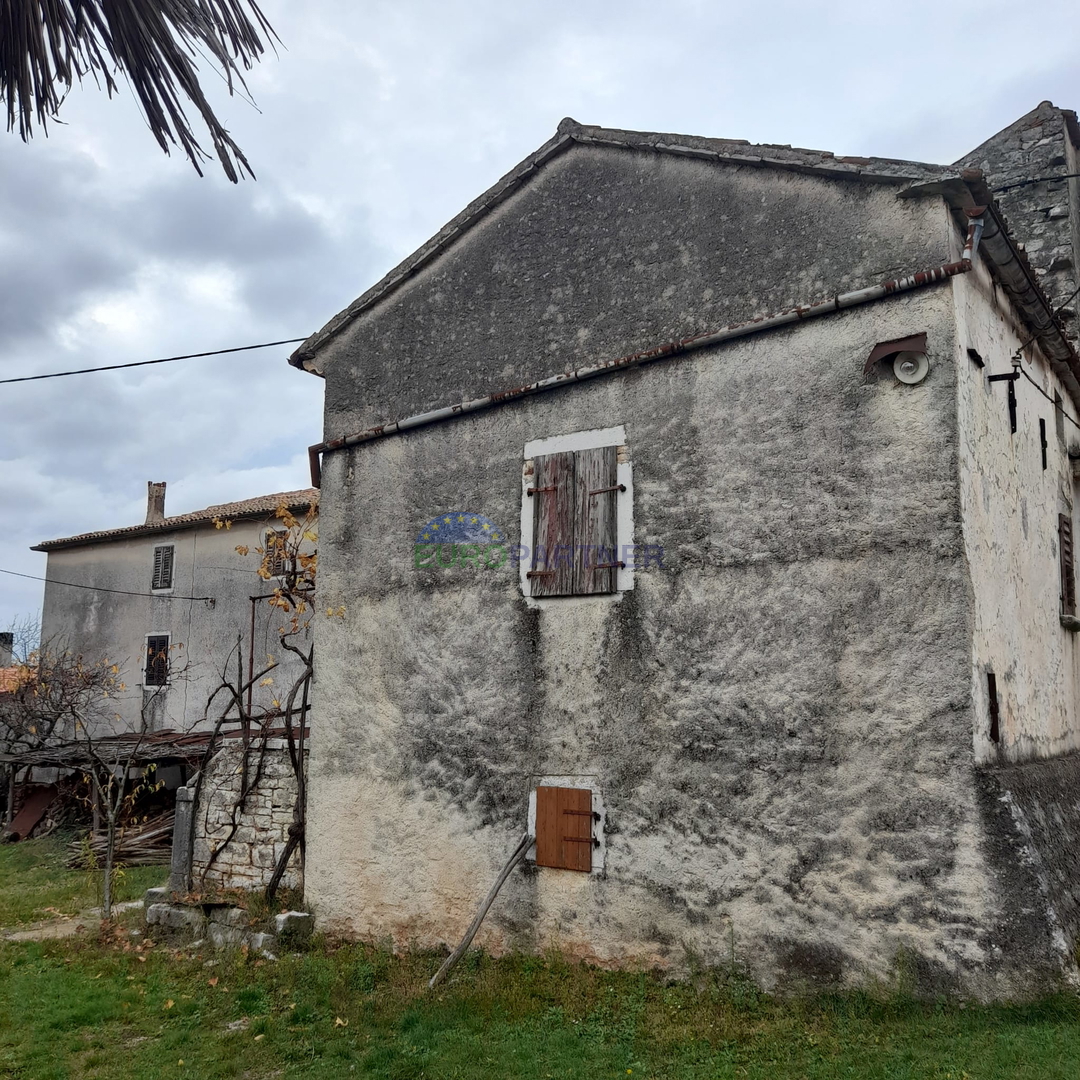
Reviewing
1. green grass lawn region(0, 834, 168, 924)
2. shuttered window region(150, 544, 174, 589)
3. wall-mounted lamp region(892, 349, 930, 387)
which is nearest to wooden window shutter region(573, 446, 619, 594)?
Answer: wall-mounted lamp region(892, 349, 930, 387)

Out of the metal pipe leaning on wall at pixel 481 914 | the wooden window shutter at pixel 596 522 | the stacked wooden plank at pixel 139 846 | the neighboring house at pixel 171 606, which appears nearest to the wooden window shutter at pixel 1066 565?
the wooden window shutter at pixel 596 522

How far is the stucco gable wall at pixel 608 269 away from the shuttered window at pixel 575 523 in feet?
3.01

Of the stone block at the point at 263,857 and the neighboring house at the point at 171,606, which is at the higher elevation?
the neighboring house at the point at 171,606

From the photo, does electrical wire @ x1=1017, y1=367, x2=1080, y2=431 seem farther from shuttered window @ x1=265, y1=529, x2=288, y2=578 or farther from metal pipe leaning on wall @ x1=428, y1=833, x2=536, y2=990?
shuttered window @ x1=265, y1=529, x2=288, y2=578

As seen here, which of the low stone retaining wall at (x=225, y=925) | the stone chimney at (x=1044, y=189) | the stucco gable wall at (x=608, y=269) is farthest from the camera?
the stone chimney at (x=1044, y=189)

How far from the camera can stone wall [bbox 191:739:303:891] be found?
9.25 meters

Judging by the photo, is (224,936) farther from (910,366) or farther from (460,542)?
(910,366)

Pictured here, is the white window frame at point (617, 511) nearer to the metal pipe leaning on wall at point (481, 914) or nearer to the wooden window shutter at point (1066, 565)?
the metal pipe leaning on wall at point (481, 914)

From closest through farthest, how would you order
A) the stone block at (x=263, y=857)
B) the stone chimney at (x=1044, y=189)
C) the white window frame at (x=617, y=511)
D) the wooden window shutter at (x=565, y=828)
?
the wooden window shutter at (x=565, y=828), the white window frame at (x=617, y=511), the stone block at (x=263, y=857), the stone chimney at (x=1044, y=189)

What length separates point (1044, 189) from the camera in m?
11.2

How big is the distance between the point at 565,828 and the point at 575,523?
242 cm

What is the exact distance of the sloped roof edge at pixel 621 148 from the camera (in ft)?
20.9

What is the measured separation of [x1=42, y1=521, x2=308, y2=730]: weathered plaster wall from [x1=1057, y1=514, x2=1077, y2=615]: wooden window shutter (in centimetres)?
1492

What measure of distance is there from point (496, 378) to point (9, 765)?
14.4 meters
